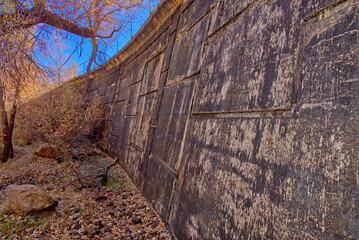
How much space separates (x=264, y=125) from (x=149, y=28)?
16.6ft

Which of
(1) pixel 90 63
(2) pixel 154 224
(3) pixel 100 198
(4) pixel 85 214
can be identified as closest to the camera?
(2) pixel 154 224

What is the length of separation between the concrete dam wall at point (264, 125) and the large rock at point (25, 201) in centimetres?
178

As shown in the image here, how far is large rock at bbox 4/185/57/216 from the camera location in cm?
340

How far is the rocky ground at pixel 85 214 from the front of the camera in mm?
2951

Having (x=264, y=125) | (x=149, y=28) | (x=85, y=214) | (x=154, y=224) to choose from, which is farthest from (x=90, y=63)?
(x=264, y=125)

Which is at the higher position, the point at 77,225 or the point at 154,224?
the point at 154,224

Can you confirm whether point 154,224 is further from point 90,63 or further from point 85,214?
point 90,63

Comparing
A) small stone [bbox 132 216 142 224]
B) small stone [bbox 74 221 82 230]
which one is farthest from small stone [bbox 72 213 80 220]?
small stone [bbox 132 216 142 224]

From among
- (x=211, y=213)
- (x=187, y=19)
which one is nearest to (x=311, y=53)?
(x=211, y=213)

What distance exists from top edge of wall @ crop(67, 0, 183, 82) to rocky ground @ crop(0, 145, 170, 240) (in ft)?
12.6

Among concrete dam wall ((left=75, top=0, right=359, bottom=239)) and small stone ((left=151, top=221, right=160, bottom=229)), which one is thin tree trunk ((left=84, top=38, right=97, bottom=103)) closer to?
concrete dam wall ((left=75, top=0, right=359, bottom=239))

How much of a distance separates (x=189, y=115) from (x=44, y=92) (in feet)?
28.8

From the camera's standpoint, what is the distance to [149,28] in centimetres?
575

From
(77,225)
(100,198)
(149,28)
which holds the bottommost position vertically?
(77,225)
